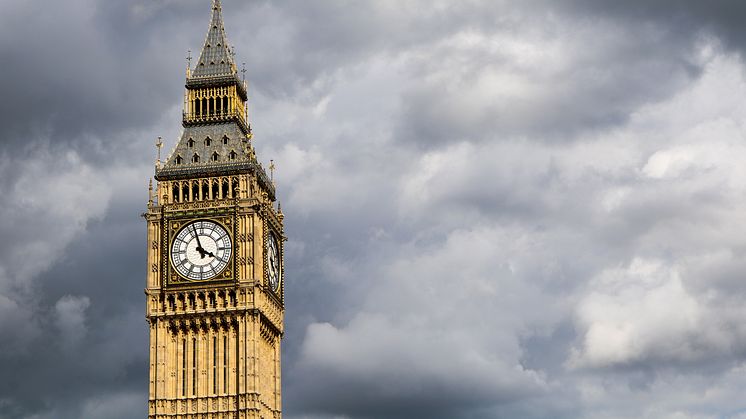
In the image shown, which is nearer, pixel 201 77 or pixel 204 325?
pixel 204 325

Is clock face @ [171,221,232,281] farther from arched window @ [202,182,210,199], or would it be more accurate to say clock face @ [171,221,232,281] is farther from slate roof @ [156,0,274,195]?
slate roof @ [156,0,274,195]

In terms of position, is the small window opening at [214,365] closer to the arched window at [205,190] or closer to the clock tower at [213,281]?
the clock tower at [213,281]

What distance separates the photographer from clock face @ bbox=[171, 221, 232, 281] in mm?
142250

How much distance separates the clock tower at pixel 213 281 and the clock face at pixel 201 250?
3.3 inches

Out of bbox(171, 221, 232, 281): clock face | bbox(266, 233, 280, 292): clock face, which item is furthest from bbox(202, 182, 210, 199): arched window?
bbox(266, 233, 280, 292): clock face

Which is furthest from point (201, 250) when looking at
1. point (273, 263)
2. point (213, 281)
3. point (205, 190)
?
point (273, 263)

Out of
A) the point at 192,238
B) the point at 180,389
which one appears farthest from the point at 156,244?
the point at 180,389

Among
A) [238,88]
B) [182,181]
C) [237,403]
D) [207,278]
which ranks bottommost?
[237,403]

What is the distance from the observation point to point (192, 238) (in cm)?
14300

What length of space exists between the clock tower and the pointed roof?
15.1ft

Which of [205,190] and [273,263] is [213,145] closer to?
[205,190]

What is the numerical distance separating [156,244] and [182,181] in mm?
6034

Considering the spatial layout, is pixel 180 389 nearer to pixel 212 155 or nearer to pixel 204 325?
pixel 204 325

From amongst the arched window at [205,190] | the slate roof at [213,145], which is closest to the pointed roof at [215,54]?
the slate roof at [213,145]
